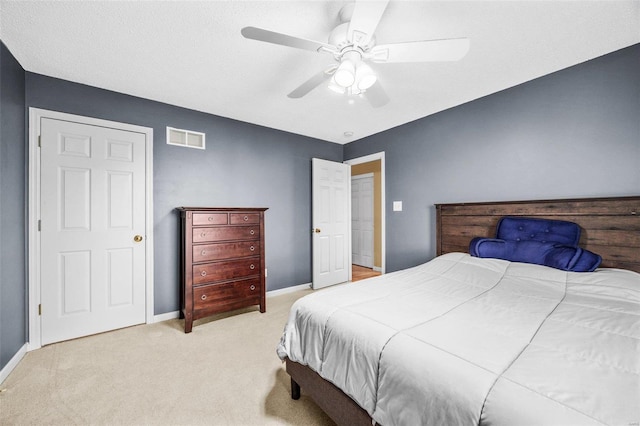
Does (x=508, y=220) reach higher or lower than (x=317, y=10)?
lower

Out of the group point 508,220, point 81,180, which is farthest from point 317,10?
point 81,180

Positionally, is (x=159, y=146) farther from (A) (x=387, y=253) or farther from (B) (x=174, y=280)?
(A) (x=387, y=253)

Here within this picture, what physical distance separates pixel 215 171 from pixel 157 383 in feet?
7.41

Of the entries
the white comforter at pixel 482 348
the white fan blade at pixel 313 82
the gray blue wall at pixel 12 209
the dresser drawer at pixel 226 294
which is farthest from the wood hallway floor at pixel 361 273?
the gray blue wall at pixel 12 209

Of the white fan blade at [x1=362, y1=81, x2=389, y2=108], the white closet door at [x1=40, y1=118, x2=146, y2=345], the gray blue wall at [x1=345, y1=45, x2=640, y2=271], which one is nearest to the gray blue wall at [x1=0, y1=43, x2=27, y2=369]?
the white closet door at [x1=40, y1=118, x2=146, y2=345]

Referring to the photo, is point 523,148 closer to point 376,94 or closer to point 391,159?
point 391,159

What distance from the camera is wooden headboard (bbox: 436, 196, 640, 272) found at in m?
1.95

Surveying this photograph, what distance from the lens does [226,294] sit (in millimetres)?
2869

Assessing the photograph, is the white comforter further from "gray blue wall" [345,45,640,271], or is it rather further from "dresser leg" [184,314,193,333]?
"dresser leg" [184,314,193,333]

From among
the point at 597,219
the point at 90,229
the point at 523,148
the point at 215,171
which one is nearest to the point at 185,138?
the point at 215,171

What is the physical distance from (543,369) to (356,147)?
12.6ft

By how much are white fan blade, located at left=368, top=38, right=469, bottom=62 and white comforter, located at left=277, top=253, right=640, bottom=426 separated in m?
1.46

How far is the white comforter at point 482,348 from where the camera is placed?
0.76 metres

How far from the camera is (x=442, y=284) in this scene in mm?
1902
